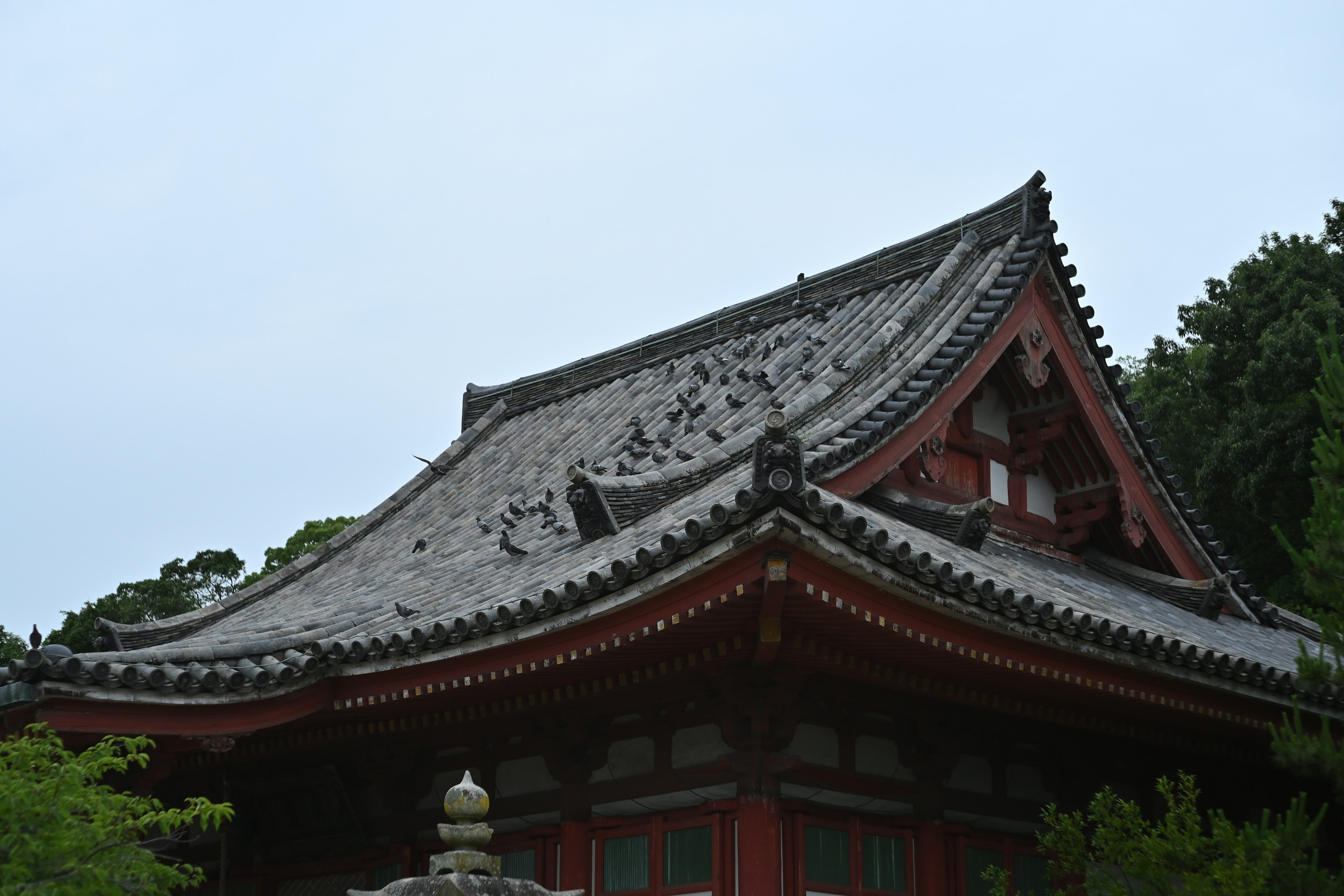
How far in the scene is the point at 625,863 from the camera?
9070mm

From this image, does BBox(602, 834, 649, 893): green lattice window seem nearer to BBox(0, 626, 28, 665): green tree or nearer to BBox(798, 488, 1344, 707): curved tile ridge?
BBox(798, 488, 1344, 707): curved tile ridge

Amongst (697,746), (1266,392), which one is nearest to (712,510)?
(697,746)

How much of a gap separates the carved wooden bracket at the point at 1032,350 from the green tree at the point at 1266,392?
399 inches

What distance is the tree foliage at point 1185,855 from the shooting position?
7031 mm

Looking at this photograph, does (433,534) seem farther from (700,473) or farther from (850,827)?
(850,827)

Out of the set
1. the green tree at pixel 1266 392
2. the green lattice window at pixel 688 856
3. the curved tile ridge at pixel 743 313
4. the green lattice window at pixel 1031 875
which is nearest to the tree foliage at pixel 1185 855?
the green lattice window at pixel 1031 875

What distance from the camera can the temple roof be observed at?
7.84m

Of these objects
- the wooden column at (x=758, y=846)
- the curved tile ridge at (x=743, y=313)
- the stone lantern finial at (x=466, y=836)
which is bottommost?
the stone lantern finial at (x=466, y=836)

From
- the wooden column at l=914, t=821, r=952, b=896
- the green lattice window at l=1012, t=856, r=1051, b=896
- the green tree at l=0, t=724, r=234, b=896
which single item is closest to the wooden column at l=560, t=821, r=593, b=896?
the wooden column at l=914, t=821, r=952, b=896

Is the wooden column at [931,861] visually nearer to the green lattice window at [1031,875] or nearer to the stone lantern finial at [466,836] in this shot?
the green lattice window at [1031,875]

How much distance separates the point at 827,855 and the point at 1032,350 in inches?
214

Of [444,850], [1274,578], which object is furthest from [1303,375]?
[444,850]

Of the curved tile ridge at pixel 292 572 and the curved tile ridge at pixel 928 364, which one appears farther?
the curved tile ridge at pixel 292 572

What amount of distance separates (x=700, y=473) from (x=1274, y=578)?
17.2 m
